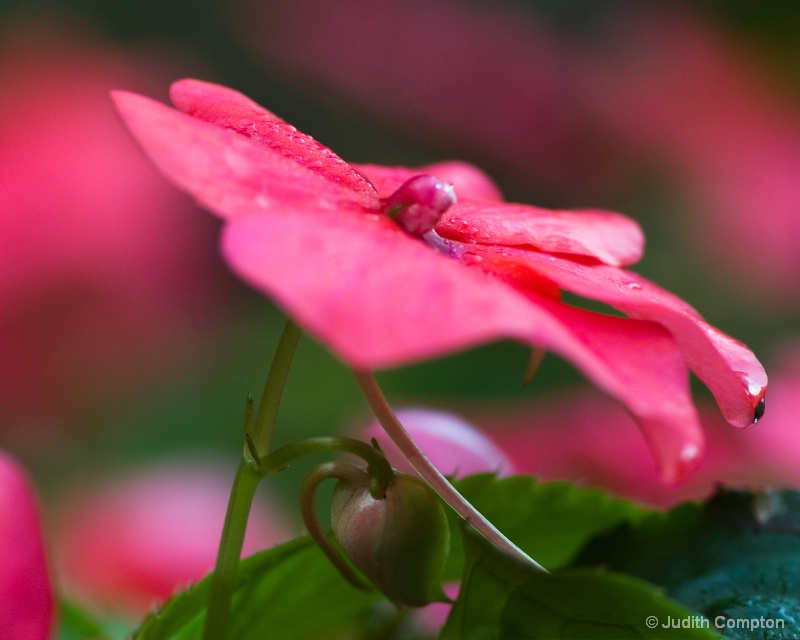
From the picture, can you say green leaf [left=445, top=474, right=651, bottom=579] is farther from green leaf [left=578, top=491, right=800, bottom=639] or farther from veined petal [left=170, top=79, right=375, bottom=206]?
veined petal [left=170, top=79, right=375, bottom=206]

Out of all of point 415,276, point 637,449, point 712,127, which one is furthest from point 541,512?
point 712,127

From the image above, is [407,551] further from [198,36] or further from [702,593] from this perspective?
[198,36]

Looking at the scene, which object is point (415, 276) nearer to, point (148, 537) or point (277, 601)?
point (277, 601)

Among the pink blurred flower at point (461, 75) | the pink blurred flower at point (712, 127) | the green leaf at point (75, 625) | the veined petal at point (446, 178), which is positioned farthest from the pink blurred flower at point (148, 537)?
the pink blurred flower at point (461, 75)

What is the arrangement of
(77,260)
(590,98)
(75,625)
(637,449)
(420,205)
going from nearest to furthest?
(420,205), (75,625), (637,449), (77,260), (590,98)

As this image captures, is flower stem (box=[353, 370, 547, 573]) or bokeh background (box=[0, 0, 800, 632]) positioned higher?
flower stem (box=[353, 370, 547, 573])

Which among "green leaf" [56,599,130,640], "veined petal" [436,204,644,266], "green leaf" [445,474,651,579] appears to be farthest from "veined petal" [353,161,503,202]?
"green leaf" [56,599,130,640]

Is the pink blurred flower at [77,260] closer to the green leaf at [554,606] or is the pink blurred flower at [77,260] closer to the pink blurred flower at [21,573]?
the pink blurred flower at [21,573]

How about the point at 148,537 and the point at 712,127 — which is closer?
the point at 148,537
